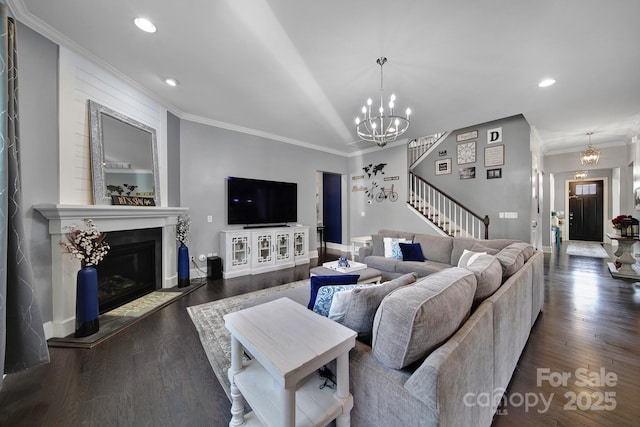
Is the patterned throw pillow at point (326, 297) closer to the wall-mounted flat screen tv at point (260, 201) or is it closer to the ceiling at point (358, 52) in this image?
the ceiling at point (358, 52)

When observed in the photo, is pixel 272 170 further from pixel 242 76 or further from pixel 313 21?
pixel 313 21

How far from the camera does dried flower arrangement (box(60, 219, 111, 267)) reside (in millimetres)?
2305

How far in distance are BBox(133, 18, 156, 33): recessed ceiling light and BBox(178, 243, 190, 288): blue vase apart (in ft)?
9.27

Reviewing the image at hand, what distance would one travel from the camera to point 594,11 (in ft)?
6.67

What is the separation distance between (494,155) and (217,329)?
5837mm

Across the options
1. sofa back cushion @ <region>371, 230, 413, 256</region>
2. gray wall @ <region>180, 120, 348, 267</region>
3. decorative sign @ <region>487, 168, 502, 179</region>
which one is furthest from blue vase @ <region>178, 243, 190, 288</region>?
decorative sign @ <region>487, 168, 502, 179</region>

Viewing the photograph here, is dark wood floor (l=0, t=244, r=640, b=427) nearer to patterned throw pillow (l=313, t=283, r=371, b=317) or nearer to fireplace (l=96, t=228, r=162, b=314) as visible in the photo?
fireplace (l=96, t=228, r=162, b=314)

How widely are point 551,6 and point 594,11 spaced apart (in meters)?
0.44

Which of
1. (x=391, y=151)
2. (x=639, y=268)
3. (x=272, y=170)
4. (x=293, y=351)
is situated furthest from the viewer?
(x=391, y=151)

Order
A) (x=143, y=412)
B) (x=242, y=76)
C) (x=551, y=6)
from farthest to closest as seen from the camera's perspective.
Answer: (x=242, y=76)
(x=551, y=6)
(x=143, y=412)

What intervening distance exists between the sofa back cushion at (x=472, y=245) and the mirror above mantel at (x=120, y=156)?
14.9 feet

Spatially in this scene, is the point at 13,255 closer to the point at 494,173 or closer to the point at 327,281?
the point at 327,281

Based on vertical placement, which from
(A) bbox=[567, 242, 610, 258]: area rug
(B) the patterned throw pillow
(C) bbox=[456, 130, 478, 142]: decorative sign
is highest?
(C) bbox=[456, 130, 478, 142]: decorative sign

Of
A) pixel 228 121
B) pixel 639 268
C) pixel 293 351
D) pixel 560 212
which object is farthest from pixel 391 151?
pixel 560 212
